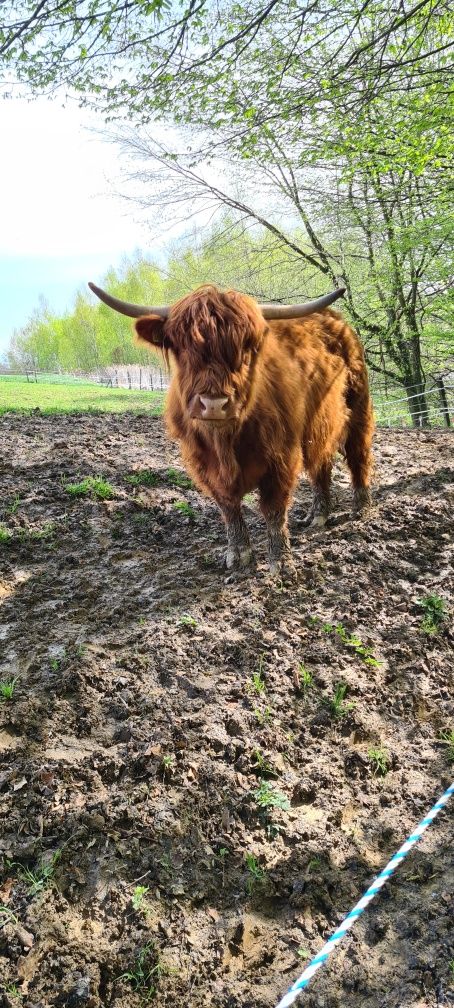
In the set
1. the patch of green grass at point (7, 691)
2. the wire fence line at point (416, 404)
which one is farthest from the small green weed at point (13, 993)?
the wire fence line at point (416, 404)

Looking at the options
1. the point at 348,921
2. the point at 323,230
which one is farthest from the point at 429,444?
the point at 323,230

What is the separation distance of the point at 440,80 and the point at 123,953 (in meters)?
7.93

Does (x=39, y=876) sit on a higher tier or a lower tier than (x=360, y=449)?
lower

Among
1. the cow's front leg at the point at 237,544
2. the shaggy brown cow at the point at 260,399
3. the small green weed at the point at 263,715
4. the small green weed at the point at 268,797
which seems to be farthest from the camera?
the cow's front leg at the point at 237,544

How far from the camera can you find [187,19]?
4.05m

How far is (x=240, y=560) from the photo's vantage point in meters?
4.29

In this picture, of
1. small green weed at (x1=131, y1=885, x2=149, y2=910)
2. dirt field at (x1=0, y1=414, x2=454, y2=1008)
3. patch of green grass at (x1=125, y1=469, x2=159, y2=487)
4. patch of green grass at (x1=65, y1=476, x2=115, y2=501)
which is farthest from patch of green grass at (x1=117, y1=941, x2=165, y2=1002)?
patch of green grass at (x1=125, y1=469, x2=159, y2=487)

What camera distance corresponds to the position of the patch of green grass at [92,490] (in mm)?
5396

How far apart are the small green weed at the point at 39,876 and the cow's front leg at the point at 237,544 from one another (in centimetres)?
243

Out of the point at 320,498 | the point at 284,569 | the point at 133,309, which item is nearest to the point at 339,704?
the point at 284,569

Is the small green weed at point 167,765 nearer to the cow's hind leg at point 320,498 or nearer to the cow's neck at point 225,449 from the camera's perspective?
the cow's neck at point 225,449

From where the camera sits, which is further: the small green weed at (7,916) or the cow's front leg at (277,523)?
the cow's front leg at (277,523)

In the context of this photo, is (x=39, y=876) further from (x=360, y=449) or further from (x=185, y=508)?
(x=360, y=449)

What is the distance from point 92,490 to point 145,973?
411 cm
